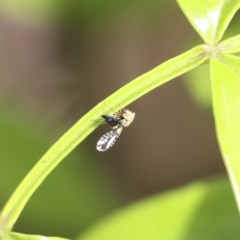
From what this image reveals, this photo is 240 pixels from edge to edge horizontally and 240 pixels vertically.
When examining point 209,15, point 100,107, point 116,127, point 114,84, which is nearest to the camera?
point 100,107

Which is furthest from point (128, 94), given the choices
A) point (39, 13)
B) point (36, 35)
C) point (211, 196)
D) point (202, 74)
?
point (36, 35)

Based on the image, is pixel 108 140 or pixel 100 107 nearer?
pixel 100 107

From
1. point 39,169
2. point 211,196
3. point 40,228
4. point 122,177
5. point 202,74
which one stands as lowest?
point 39,169

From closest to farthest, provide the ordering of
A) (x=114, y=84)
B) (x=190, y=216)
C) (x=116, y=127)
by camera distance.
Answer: (x=116, y=127) → (x=190, y=216) → (x=114, y=84)

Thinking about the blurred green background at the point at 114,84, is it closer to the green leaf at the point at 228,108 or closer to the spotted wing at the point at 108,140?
the spotted wing at the point at 108,140

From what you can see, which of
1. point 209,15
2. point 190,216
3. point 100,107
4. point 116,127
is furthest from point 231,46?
point 190,216

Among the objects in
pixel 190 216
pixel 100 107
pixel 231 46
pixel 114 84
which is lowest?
pixel 100 107

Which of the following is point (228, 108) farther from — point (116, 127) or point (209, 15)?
point (116, 127)

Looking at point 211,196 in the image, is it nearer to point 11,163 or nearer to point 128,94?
point 128,94
